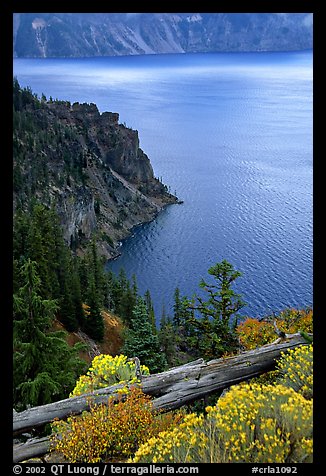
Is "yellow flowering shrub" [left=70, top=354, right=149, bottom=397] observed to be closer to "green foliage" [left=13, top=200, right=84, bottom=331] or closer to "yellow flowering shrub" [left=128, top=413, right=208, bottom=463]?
"yellow flowering shrub" [left=128, top=413, right=208, bottom=463]

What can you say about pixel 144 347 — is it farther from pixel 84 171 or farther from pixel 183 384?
pixel 84 171

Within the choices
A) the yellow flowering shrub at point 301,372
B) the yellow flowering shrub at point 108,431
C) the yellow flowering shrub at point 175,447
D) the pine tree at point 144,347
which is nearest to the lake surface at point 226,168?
the pine tree at point 144,347

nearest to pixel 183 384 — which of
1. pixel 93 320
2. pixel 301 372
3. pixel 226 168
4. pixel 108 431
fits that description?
pixel 108 431

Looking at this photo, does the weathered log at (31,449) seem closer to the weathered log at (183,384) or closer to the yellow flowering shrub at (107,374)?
the weathered log at (183,384)

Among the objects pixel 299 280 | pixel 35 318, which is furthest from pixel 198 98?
pixel 35 318

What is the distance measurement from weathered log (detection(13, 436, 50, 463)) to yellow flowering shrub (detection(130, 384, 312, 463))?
2.01 metres

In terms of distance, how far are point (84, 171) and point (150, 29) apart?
206 ft

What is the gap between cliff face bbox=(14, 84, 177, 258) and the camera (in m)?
110

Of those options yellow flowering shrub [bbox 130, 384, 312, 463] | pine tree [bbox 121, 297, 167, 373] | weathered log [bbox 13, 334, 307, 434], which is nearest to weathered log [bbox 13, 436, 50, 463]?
weathered log [bbox 13, 334, 307, 434]

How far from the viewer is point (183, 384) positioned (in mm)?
9258

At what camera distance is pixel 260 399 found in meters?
7.04

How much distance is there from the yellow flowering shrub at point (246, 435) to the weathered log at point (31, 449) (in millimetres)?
2014
